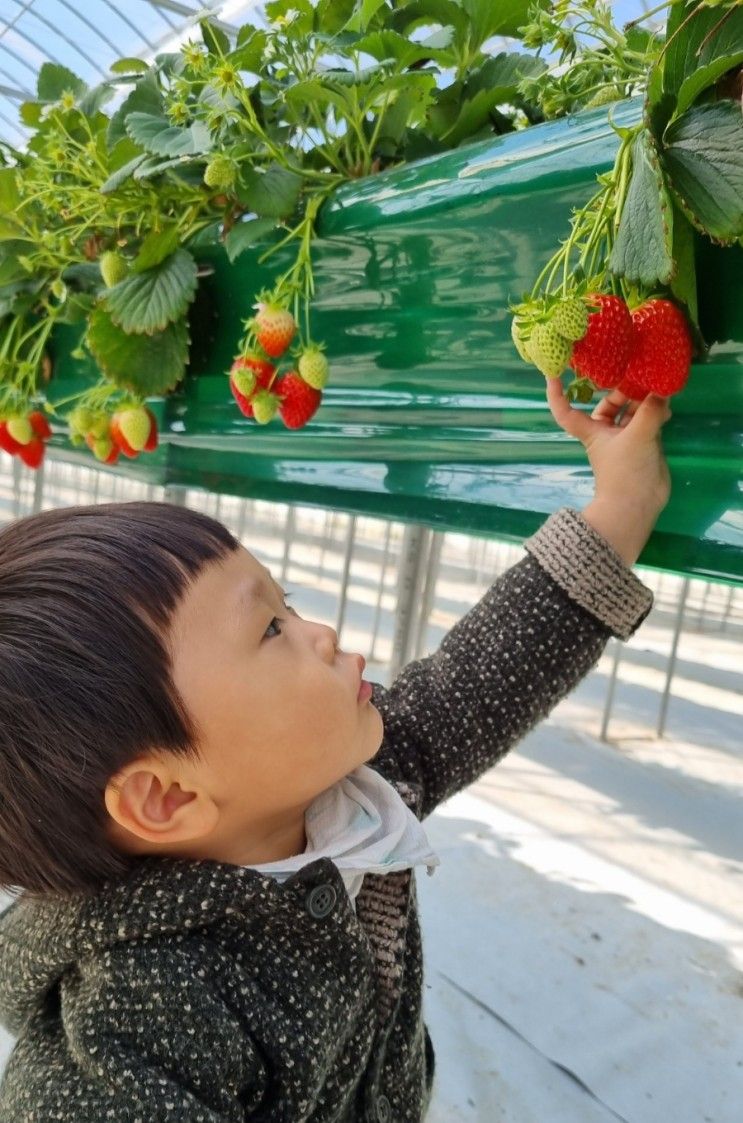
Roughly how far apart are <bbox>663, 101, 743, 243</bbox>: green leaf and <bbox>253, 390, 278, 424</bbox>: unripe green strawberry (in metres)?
0.45

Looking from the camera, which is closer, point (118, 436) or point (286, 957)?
point (286, 957)

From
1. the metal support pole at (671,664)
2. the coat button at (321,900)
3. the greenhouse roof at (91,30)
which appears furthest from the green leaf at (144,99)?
the greenhouse roof at (91,30)

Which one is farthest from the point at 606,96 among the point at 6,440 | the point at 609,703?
the point at 609,703

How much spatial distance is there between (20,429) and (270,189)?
1.89ft

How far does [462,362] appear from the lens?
715 mm

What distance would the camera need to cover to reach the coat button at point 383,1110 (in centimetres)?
60

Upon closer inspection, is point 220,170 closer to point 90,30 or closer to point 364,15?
point 364,15

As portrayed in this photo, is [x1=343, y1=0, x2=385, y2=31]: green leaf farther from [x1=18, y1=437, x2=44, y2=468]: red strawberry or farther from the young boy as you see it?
[x1=18, y1=437, x2=44, y2=468]: red strawberry

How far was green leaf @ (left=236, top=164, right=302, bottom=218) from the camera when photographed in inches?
30.4

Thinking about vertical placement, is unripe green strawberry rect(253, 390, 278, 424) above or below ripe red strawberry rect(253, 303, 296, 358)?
below

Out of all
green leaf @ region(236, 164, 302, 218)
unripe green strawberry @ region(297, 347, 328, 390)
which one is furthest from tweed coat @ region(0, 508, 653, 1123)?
green leaf @ region(236, 164, 302, 218)

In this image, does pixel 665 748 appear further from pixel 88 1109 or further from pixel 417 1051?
pixel 88 1109

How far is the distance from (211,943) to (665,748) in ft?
4.13

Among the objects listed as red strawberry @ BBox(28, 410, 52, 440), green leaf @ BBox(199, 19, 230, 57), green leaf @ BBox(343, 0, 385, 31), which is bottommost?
red strawberry @ BBox(28, 410, 52, 440)
